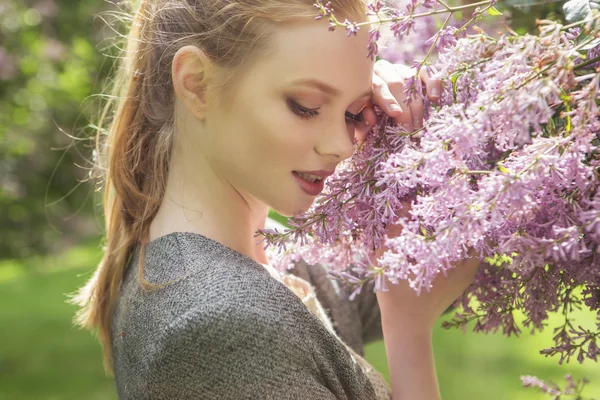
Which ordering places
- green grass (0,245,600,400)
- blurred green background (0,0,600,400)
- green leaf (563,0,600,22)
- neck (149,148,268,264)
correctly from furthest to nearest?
1. blurred green background (0,0,600,400)
2. green grass (0,245,600,400)
3. neck (149,148,268,264)
4. green leaf (563,0,600,22)

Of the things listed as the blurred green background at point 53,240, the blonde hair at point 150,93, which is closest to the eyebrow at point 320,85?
the blonde hair at point 150,93

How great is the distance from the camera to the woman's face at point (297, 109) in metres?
1.32

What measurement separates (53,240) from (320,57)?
5.35 meters

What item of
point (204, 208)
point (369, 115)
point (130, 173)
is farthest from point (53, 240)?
point (369, 115)

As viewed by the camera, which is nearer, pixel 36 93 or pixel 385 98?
pixel 385 98

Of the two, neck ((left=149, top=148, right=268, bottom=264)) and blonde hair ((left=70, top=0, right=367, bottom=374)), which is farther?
neck ((left=149, top=148, right=268, bottom=264))

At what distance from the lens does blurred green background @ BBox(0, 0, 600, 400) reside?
4.39m

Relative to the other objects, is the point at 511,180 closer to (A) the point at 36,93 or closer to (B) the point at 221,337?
(B) the point at 221,337

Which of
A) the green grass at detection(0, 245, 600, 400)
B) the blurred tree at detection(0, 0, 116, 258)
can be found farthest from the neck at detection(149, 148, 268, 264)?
the blurred tree at detection(0, 0, 116, 258)

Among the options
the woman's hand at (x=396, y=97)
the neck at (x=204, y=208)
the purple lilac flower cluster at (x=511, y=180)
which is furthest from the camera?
the neck at (x=204, y=208)

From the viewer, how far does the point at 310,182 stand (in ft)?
4.73

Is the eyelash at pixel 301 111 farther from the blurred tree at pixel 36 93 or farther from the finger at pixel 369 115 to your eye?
the blurred tree at pixel 36 93

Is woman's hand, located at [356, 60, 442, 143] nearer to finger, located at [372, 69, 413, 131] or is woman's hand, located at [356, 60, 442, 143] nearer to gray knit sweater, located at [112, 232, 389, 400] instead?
finger, located at [372, 69, 413, 131]

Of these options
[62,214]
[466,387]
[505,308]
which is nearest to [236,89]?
[505,308]
